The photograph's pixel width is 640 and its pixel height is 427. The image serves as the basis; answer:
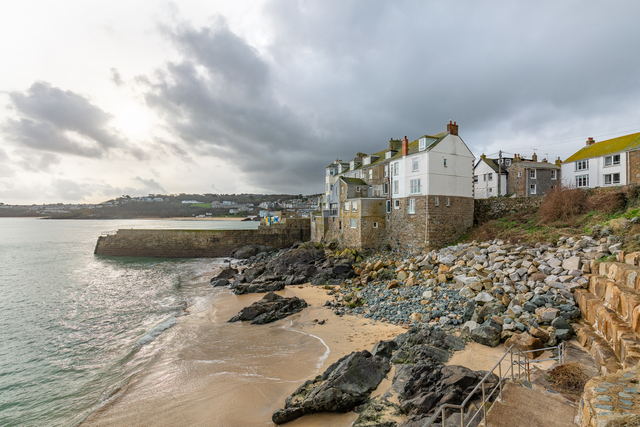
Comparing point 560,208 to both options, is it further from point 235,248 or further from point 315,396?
point 235,248

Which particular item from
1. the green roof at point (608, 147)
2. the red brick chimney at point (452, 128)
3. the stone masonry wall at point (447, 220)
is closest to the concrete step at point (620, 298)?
the stone masonry wall at point (447, 220)

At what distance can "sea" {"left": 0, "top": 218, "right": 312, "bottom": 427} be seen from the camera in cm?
1021

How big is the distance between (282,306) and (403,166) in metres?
16.1

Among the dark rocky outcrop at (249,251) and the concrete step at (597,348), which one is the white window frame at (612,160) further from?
the dark rocky outcrop at (249,251)

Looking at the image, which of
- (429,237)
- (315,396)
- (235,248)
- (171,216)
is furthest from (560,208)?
(171,216)

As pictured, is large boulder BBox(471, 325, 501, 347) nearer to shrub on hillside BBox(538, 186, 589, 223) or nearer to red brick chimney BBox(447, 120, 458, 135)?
shrub on hillside BBox(538, 186, 589, 223)

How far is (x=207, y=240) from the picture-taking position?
43.4 meters

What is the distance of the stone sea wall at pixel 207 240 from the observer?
141 ft

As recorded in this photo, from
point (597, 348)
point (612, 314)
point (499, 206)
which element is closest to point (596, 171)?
point (499, 206)

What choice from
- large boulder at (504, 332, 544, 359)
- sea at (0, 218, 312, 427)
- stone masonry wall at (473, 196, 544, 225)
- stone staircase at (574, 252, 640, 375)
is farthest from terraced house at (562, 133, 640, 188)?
sea at (0, 218, 312, 427)

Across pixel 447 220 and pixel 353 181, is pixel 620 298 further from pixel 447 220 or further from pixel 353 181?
pixel 353 181

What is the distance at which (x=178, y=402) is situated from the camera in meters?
9.22

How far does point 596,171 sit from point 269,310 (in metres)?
32.5

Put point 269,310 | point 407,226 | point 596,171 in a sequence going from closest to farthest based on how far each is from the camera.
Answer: point 269,310
point 407,226
point 596,171
